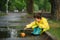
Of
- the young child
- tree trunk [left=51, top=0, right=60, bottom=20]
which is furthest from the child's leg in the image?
tree trunk [left=51, top=0, right=60, bottom=20]

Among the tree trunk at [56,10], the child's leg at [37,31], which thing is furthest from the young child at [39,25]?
the tree trunk at [56,10]

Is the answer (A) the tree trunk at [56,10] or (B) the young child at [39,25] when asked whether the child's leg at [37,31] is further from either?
(A) the tree trunk at [56,10]

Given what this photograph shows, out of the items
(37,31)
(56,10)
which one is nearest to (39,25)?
(37,31)

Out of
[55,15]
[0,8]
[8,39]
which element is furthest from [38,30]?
[0,8]

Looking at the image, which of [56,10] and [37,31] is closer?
[37,31]

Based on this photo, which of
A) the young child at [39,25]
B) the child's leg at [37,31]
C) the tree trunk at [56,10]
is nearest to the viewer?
the young child at [39,25]

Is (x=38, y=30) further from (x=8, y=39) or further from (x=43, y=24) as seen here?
(x=8, y=39)

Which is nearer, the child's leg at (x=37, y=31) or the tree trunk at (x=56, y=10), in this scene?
the child's leg at (x=37, y=31)

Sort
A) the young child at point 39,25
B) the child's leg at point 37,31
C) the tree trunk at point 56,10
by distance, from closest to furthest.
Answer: the young child at point 39,25, the child's leg at point 37,31, the tree trunk at point 56,10

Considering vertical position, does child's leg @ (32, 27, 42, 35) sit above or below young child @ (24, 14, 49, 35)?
below

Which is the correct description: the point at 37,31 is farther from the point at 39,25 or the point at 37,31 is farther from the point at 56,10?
the point at 56,10

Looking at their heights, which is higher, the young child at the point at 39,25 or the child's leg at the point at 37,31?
the young child at the point at 39,25

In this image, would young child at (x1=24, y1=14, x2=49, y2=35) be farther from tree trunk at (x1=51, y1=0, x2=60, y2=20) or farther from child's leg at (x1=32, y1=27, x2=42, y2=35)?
tree trunk at (x1=51, y1=0, x2=60, y2=20)

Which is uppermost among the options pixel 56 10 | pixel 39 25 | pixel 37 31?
pixel 39 25
